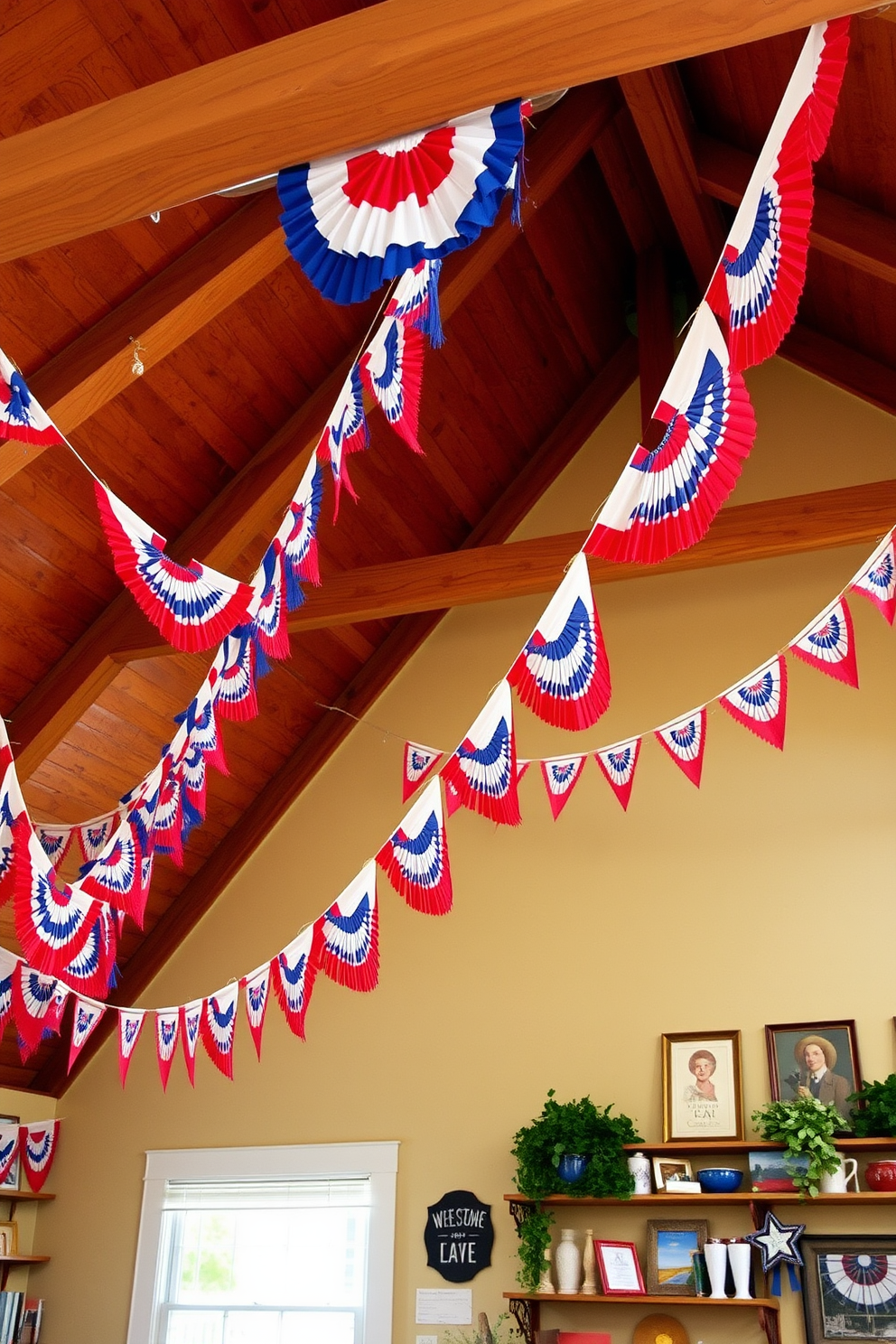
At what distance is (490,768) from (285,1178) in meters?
2.74

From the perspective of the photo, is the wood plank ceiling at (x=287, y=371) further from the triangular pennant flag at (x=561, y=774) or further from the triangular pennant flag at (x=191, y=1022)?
the triangular pennant flag at (x=191, y=1022)

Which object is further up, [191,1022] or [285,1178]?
[191,1022]

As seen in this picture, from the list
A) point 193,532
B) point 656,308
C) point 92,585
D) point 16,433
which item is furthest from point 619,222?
point 16,433

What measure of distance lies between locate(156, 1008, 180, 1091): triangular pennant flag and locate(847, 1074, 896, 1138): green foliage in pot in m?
2.59

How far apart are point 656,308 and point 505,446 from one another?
954 millimetres

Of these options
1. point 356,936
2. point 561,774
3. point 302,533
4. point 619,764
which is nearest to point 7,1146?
point 356,936

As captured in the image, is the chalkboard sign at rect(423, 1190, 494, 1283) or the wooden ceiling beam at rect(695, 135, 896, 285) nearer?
the wooden ceiling beam at rect(695, 135, 896, 285)

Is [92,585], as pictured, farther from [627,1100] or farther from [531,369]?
[627,1100]

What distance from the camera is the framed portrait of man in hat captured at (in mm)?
4262

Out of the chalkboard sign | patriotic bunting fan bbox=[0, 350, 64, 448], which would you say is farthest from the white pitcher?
patriotic bunting fan bbox=[0, 350, 64, 448]

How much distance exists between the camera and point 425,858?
3.44 meters

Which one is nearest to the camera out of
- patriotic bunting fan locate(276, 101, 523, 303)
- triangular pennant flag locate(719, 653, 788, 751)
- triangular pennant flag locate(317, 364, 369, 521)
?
patriotic bunting fan locate(276, 101, 523, 303)

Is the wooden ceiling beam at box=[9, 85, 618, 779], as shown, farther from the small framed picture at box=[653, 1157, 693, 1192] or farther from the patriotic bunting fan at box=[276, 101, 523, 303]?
the small framed picture at box=[653, 1157, 693, 1192]

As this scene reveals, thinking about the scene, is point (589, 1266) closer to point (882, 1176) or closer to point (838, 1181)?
point (838, 1181)
